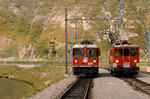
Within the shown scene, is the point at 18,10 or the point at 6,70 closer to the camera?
the point at 6,70

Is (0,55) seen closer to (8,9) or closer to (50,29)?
(50,29)

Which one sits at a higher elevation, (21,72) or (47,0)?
(47,0)

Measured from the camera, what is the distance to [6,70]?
2864 inches

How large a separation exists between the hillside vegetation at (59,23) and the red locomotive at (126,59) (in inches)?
2787

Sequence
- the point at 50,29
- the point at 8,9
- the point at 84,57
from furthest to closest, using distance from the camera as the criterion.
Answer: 1. the point at 8,9
2. the point at 50,29
3. the point at 84,57

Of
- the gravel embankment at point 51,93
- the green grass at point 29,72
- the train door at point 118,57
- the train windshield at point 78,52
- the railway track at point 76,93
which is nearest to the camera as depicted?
the railway track at point 76,93

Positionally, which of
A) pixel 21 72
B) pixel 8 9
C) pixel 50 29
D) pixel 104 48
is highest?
pixel 8 9

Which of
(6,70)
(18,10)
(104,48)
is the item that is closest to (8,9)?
(18,10)

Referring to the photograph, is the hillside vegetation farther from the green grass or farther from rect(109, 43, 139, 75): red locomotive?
rect(109, 43, 139, 75): red locomotive

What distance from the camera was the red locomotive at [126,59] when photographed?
2691cm

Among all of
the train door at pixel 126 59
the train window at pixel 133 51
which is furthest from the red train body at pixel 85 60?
the train window at pixel 133 51

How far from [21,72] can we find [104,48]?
47685mm

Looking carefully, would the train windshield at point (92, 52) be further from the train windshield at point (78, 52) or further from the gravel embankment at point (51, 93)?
the gravel embankment at point (51, 93)

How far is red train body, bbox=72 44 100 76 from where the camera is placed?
90.0 feet
